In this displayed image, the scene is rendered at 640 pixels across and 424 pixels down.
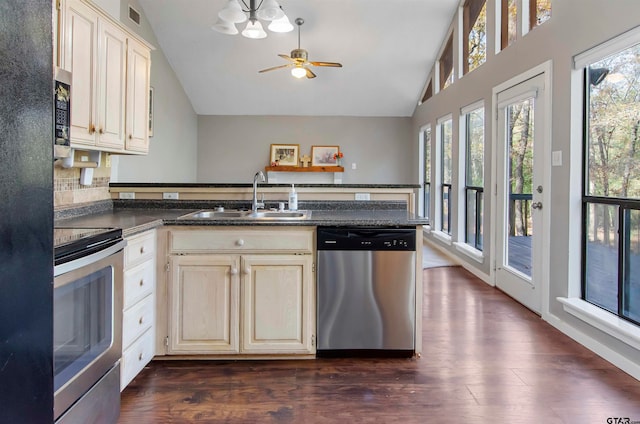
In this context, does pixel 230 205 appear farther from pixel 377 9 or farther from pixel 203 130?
pixel 203 130

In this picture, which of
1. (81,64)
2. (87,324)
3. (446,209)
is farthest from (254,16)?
(446,209)

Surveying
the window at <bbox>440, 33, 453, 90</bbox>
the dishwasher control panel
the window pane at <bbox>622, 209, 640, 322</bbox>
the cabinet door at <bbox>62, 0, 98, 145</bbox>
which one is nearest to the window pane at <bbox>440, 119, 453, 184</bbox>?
the window at <bbox>440, 33, 453, 90</bbox>

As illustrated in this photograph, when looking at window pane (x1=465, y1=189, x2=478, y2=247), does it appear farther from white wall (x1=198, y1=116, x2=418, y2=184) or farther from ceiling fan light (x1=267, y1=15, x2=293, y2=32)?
white wall (x1=198, y1=116, x2=418, y2=184)

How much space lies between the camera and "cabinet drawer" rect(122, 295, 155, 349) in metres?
2.00

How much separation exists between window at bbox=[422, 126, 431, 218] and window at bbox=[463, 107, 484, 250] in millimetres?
1883

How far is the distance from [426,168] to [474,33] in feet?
9.62

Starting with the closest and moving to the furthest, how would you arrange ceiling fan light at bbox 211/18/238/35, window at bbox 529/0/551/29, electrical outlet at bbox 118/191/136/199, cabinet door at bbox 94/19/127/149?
cabinet door at bbox 94/19/127/149 → electrical outlet at bbox 118/191/136/199 → window at bbox 529/0/551/29 → ceiling fan light at bbox 211/18/238/35

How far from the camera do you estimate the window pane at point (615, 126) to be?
94.5 inches

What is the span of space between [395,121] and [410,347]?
257 inches

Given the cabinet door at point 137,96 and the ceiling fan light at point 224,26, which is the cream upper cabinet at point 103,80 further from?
the ceiling fan light at point 224,26

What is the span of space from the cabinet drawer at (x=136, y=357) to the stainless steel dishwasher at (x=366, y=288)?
93 centimetres

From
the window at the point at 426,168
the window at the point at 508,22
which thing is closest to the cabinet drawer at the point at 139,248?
the window at the point at 508,22

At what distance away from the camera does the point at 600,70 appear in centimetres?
266

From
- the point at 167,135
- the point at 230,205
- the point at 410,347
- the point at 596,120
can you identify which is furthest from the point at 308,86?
the point at 410,347
